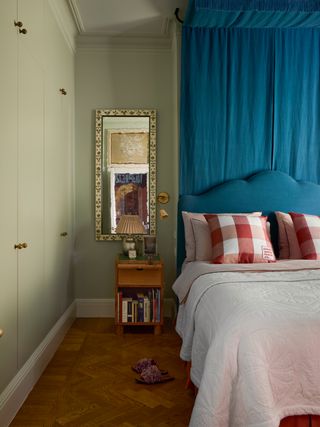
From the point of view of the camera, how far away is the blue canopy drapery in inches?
141

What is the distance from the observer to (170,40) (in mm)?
3916

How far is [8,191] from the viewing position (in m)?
1.96

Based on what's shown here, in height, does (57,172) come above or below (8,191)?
above

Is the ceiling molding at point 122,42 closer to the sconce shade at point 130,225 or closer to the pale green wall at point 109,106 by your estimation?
the pale green wall at point 109,106

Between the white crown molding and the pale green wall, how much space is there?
0.22 meters

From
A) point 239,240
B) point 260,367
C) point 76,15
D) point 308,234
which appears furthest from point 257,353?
point 76,15

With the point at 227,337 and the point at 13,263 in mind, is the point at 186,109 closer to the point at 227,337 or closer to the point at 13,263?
the point at 13,263

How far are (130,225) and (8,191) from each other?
167cm

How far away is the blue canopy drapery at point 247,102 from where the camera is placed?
11.7 feet

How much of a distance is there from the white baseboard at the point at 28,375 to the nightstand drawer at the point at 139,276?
59 centimetres

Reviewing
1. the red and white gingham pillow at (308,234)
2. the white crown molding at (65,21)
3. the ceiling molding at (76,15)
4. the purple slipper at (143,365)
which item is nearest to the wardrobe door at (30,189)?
the white crown molding at (65,21)

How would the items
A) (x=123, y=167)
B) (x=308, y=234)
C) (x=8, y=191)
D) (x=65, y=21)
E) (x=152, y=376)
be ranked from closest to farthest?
(x=8, y=191)
(x=152, y=376)
(x=308, y=234)
(x=65, y=21)
(x=123, y=167)

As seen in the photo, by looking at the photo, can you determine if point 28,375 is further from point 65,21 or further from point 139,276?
point 65,21

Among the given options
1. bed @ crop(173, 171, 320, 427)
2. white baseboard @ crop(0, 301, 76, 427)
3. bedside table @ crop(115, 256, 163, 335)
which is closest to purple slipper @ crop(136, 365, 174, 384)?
bed @ crop(173, 171, 320, 427)
